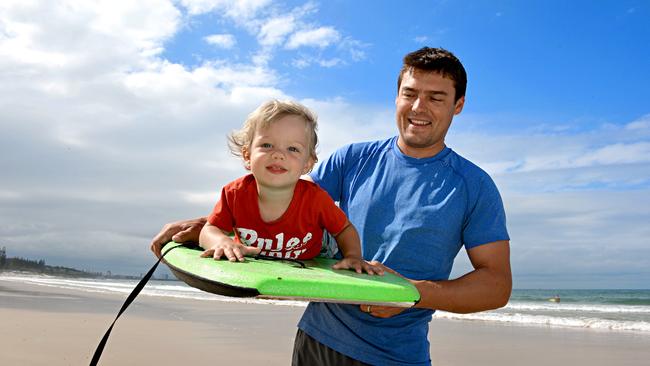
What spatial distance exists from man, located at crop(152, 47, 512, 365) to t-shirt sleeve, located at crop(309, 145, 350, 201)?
106mm

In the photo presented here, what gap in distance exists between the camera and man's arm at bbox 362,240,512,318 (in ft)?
7.55

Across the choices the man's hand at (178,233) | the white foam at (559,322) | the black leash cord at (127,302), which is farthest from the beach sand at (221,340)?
the black leash cord at (127,302)

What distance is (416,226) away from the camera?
259cm

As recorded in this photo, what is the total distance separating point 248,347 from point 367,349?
5.50 meters

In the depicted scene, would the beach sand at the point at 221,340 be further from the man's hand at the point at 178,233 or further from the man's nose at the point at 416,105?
the man's nose at the point at 416,105

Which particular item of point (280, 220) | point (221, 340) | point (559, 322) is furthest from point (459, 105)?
point (559, 322)

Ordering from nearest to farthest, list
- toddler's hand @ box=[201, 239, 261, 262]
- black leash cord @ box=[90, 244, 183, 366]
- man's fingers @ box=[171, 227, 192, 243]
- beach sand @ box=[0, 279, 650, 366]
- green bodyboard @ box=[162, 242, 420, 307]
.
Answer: green bodyboard @ box=[162, 242, 420, 307]
toddler's hand @ box=[201, 239, 261, 262]
black leash cord @ box=[90, 244, 183, 366]
man's fingers @ box=[171, 227, 192, 243]
beach sand @ box=[0, 279, 650, 366]

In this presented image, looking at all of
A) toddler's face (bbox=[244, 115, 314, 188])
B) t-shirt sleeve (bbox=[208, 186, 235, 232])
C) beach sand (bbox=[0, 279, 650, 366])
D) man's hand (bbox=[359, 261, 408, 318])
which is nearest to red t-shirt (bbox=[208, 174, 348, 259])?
t-shirt sleeve (bbox=[208, 186, 235, 232])

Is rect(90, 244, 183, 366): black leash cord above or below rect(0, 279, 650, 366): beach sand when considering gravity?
above

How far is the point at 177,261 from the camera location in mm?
2383

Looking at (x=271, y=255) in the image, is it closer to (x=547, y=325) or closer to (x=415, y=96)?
(x=415, y=96)

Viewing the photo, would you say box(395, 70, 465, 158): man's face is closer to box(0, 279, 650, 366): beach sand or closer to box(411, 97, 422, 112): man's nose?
box(411, 97, 422, 112): man's nose

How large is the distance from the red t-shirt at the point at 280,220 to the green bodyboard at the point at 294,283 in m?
0.36

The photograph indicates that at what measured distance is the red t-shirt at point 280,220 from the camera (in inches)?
103
